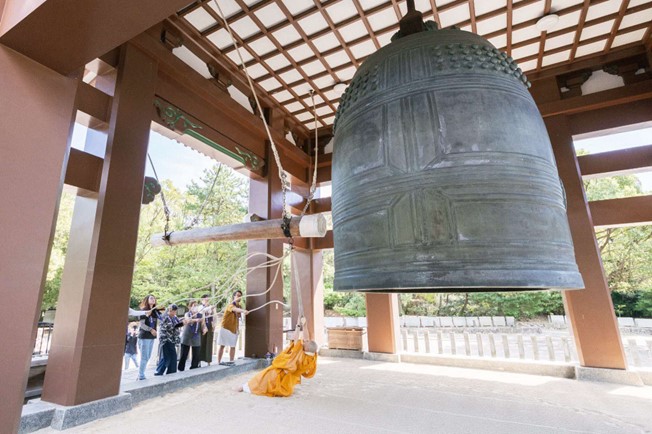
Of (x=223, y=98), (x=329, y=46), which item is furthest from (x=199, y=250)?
(x=329, y=46)

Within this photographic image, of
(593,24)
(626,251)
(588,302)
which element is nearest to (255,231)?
(588,302)

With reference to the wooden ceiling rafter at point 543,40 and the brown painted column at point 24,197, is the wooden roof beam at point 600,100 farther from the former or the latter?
the brown painted column at point 24,197

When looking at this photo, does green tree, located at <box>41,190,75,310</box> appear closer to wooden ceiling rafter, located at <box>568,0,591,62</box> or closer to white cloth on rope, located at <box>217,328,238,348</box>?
white cloth on rope, located at <box>217,328,238,348</box>

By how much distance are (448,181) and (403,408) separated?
373 cm

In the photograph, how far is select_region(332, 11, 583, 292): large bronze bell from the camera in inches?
44.0

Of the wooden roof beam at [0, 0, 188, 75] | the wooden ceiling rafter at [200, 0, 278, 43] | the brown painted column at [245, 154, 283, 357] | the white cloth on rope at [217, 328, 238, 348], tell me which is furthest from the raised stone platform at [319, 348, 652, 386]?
the wooden roof beam at [0, 0, 188, 75]

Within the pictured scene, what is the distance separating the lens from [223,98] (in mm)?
5699

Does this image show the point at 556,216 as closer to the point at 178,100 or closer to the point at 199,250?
the point at 178,100

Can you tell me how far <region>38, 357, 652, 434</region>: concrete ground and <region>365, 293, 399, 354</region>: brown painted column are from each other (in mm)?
1893

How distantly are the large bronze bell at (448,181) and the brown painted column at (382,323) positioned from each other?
20.8ft

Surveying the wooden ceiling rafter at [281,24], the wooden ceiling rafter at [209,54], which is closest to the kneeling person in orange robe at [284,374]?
the wooden ceiling rafter at [281,24]

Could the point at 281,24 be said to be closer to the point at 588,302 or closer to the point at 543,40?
the point at 543,40

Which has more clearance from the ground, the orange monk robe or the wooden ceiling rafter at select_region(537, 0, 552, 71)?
the wooden ceiling rafter at select_region(537, 0, 552, 71)

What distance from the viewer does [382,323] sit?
745 centimetres
